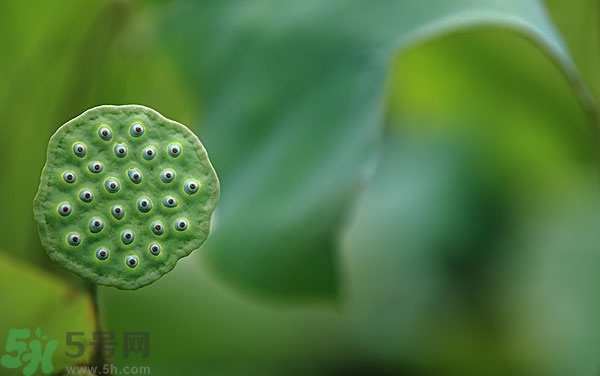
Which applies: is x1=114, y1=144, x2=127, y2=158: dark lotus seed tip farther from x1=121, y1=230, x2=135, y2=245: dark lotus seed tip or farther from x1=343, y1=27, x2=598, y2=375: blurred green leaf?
x1=343, y1=27, x2=598, y2=375: blurred green leaf

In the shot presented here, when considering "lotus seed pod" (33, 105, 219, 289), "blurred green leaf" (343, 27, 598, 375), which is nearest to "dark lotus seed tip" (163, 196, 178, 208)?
"lotus seed pod" (33, 105, 219, 289)

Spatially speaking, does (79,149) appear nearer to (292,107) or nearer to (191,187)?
(191,187)

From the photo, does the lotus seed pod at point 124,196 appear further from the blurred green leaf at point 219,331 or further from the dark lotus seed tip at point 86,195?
the blurred green leaf at point 219,331

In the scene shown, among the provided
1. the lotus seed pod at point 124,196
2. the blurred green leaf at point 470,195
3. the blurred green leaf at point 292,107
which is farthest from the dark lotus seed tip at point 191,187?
the blurred green leaf at point 470,195

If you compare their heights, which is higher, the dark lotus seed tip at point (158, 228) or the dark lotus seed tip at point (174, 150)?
the dark lotus seed tip at point (174, 150)

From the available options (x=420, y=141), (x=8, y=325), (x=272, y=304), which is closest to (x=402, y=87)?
(x=420, y=141)
